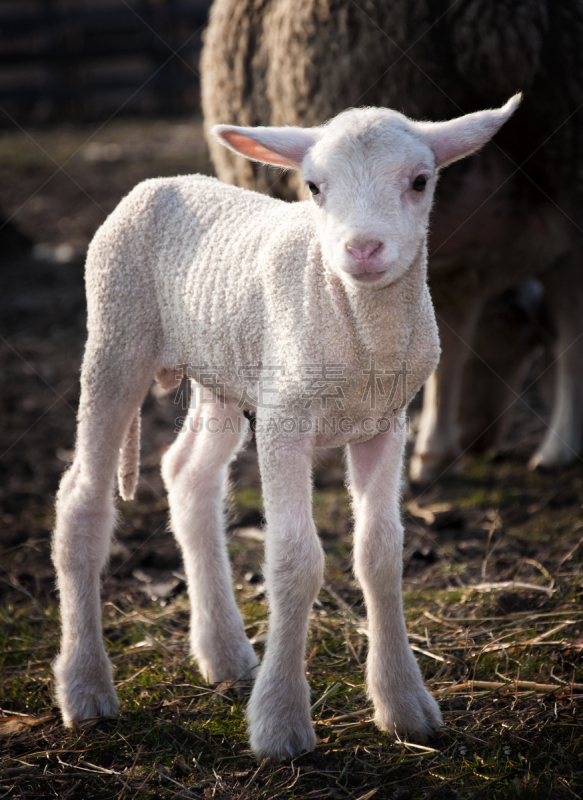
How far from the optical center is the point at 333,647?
10.5 ft

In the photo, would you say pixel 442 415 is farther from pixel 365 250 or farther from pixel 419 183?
pixel 365 250

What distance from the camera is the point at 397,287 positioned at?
2.38 m

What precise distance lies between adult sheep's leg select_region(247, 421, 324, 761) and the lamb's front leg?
0.58 feet

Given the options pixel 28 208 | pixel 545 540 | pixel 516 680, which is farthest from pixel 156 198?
pixel 28 208

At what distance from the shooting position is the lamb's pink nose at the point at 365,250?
2.13m

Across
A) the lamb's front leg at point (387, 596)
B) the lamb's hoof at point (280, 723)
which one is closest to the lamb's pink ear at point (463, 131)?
the lamb's front leg at point (387, 596)

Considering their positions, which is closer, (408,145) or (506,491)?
(408,145)

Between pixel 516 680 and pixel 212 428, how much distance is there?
4.31 ft

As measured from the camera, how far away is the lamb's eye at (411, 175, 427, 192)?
2.27 meters

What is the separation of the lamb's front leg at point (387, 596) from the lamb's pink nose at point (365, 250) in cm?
64

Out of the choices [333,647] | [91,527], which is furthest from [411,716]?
[91,527]

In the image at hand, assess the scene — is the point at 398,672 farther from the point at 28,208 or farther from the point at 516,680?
the point at 28,208

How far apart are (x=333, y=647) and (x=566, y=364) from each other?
8.81 ft

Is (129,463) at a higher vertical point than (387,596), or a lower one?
higher
